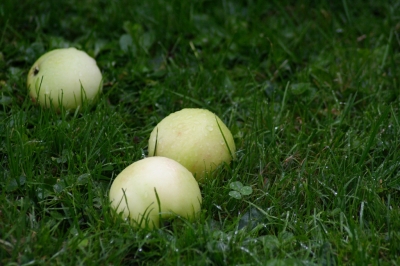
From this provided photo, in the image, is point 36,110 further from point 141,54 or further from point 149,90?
point 141,54

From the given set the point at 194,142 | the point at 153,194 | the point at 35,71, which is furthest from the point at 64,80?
the point at 153,194

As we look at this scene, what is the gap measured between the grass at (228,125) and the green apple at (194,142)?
9 cm

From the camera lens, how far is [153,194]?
2258 mm

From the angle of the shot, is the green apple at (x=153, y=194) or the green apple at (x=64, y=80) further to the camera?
the green apple at (x=64, y=80)

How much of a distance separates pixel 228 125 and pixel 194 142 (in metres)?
0.65

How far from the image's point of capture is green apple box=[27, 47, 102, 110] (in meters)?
2.97

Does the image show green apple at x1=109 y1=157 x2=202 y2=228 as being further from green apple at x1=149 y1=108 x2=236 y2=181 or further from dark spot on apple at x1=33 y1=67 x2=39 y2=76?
dark spot on apple at x1=33 y1=67 x2=39 y2=76

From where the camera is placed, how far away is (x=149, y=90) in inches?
135

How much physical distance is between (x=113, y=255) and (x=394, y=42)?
9.27 feet

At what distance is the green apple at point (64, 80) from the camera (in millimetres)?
2975

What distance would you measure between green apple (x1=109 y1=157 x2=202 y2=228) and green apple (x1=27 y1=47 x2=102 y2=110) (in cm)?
82

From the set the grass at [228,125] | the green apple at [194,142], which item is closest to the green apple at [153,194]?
the grass at [228,125]

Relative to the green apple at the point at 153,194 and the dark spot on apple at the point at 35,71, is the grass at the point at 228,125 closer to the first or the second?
A: the green apple at the point at 153,194

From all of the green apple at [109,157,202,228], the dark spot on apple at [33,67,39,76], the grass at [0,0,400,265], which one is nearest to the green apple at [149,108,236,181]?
the grass at [0,0,400,265]
